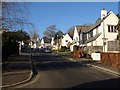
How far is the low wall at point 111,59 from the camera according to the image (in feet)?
107

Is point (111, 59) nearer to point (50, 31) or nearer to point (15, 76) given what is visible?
Result: point (15, 76)

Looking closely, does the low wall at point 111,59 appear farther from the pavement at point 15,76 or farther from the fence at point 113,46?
the pavement at point 15,76

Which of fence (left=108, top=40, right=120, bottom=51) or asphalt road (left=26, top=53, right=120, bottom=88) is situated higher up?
fence (left=108, top=40, right=120, bottom=51)

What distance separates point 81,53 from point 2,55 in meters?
21.7

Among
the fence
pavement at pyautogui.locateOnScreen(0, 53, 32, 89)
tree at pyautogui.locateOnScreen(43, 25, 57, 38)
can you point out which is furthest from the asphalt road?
tree at pyautogui.locateOnScreen(43, 25, 57, 38)

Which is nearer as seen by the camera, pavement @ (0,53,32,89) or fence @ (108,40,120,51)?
pavement @ (0,53,32,89)

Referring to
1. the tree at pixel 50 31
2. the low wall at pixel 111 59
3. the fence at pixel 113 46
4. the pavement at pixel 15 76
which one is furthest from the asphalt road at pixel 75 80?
the tree at pixel 50 31

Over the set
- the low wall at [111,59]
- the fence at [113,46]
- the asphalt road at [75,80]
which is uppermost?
the fence at [113,46]

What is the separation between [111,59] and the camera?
34.8 m

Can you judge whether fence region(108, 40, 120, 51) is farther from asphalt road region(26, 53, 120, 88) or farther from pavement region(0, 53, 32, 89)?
pavement region(0, 53, 32, 89)

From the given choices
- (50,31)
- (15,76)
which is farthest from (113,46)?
(50,31)

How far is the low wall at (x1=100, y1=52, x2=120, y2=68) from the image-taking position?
3250 centimetres

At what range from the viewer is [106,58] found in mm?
37500

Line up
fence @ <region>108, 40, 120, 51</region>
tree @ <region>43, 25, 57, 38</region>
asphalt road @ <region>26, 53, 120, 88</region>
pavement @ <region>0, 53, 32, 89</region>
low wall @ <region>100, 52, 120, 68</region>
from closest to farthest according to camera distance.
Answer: asphalt road @ <region>26, 53, 120, 88</region> → pavement @ <region>0, 53, 32, 89</region> → low wall @ <region>100, 52, 120, 68</region> → fence @ <region>108, 40, 120, 51</region> → tree @ <region>43, 25, 57, 38</region>
